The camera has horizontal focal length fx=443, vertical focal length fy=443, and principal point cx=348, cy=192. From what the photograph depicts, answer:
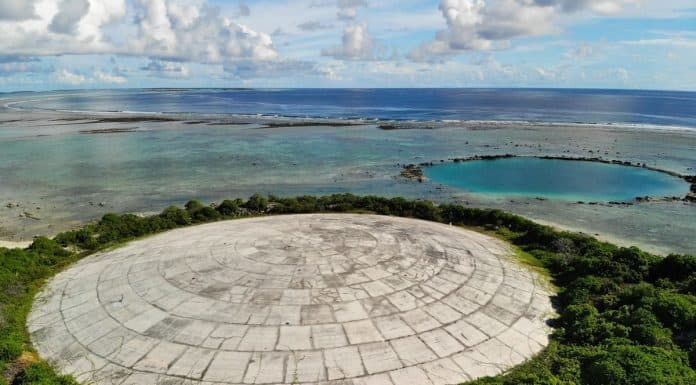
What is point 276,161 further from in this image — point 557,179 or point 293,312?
point 293,312

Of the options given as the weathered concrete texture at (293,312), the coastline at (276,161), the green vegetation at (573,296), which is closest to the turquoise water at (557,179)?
the coastline at (276,161)

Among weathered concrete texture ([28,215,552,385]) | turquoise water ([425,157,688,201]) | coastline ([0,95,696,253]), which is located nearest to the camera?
weathered concrete texture ([28,215,552,385])

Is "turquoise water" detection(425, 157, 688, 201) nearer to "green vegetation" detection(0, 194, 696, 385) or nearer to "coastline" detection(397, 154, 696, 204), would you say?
"coastline" detection(397, 154, 696, 204)

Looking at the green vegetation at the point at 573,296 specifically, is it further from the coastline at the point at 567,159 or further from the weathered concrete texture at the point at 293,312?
the coastline at the point at 567,159

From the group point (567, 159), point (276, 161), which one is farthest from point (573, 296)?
point (567, 159)

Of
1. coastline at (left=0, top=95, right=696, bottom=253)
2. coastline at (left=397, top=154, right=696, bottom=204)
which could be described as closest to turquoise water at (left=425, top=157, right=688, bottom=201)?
coastline at (left=397, top=154, right=696, bottom=204)

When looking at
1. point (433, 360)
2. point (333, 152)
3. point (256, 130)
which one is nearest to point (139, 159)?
point (333, 152)

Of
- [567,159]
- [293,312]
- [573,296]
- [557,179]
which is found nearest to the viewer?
[293,312]
